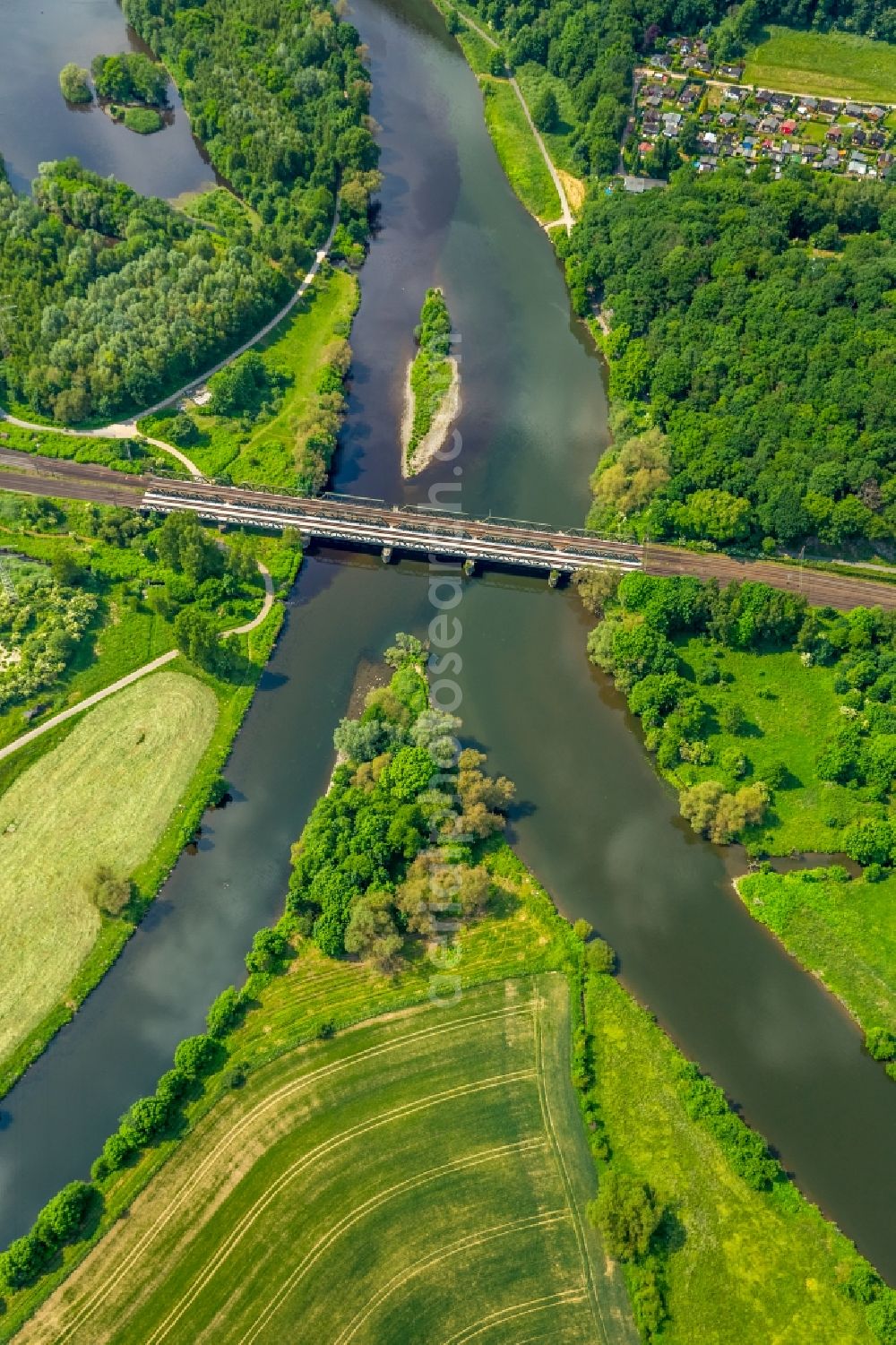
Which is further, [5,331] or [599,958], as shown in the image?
[5,331]

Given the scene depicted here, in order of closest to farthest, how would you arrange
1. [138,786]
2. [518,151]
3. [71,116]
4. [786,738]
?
1. [138,786]
2. [786,738]
3. [518,151]
4. [71,116]

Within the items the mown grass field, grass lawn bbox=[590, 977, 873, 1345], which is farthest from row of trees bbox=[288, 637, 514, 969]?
grass lawn bbox=[590, 977, 873, 1345]

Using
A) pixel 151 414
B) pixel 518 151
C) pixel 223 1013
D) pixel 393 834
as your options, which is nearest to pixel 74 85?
pixel 518 151

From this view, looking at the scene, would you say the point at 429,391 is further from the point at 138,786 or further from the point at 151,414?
the point at 138,786

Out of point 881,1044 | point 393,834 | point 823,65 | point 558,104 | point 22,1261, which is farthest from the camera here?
point 823,65

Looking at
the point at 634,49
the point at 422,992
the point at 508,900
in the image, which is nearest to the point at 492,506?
the point at 508,900

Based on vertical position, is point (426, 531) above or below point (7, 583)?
above

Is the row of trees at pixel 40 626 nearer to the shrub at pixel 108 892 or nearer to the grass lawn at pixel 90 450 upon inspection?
the grass lawn at pixel 90 450
